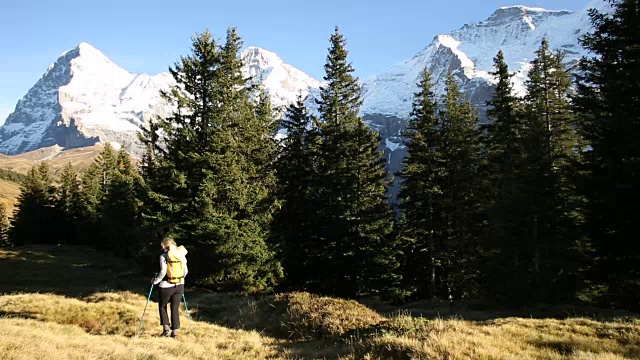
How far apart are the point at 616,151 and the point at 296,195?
18902 millimetres

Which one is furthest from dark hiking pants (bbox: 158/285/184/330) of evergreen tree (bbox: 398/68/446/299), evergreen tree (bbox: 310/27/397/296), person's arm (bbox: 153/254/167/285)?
evergreen tree (bbox: 398/68/446/299)

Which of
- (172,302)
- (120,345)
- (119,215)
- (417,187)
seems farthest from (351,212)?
(119,215)

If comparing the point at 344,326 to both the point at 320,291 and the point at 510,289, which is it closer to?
the point at 510,289

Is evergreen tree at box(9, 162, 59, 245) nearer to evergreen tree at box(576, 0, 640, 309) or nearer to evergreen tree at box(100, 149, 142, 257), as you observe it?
evergreen tree at box(100, 149, 142, 257)

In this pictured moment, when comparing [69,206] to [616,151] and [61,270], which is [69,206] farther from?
[616,151]

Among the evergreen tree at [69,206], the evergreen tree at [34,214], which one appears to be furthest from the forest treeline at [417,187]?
the evergreen tree at [34,214]

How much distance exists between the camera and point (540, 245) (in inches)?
827

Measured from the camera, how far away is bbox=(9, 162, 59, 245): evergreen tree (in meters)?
69.2

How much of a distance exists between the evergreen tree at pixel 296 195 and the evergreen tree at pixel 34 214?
59750 mm

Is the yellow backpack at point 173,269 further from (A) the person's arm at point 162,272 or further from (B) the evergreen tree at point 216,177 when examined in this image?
(B) the evergreen tree at point 216,177

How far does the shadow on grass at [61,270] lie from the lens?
29016mm

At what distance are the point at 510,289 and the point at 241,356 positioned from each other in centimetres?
1425

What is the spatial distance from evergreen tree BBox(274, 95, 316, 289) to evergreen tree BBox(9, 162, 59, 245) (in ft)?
196

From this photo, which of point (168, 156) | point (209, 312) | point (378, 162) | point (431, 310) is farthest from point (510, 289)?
point (168, 156)
